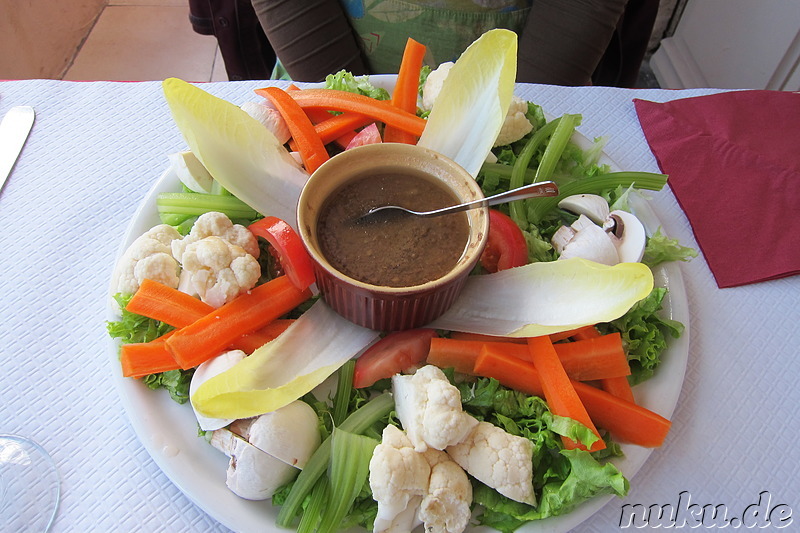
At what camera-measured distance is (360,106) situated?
1.74 meters

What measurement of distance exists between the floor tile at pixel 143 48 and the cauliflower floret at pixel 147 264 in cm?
272

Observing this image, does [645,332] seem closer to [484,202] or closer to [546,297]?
[546,297]

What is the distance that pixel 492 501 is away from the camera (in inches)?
46.3

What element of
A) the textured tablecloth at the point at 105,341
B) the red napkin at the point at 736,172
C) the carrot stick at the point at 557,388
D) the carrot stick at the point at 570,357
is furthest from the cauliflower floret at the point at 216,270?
the red napkin at the point at 736,172

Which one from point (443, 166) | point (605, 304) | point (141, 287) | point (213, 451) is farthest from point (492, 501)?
point (141, 287)

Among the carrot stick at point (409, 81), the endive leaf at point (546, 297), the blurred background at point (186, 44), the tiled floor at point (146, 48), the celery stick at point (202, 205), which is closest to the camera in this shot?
the endive leaf at point (546, 297)

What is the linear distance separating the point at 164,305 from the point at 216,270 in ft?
0.46

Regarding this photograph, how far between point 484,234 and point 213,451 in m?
0.76

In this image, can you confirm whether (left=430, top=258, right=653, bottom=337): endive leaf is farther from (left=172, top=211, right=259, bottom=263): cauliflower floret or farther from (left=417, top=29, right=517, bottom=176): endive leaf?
(left=172, top=211, right=259, bottom=263): cauliflower floret

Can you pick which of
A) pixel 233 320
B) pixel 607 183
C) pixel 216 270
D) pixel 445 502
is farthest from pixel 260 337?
pixel 607 183

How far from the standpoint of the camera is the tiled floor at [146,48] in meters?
3.86

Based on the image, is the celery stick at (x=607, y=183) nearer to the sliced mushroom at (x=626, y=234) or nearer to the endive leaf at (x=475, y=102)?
the sliced mushroom at (x=626, y=234)

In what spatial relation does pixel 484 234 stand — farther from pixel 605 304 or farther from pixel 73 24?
pixel 73 24

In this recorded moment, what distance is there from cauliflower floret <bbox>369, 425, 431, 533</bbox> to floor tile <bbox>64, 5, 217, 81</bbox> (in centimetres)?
336
